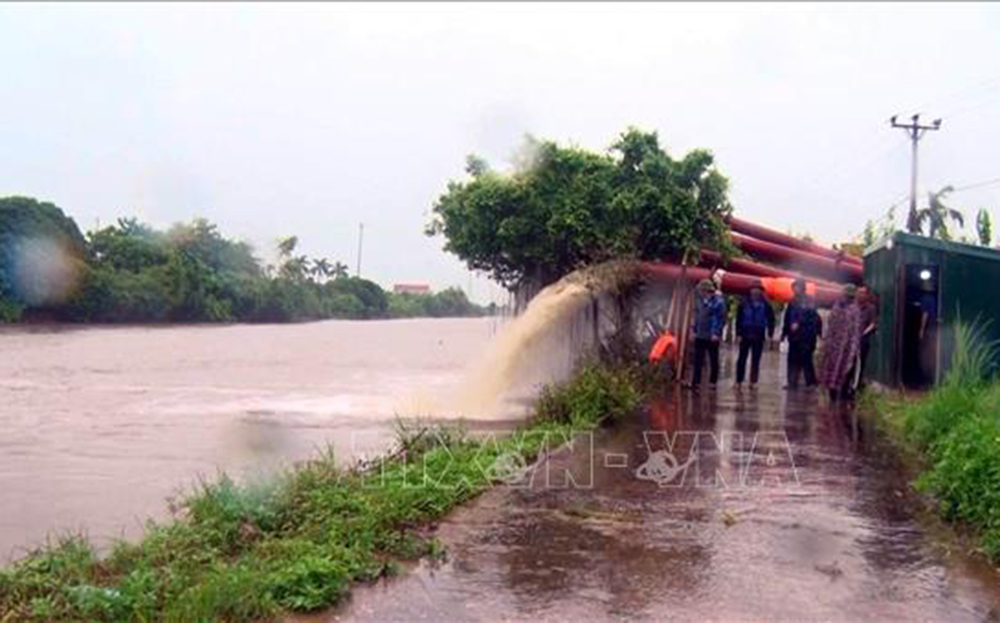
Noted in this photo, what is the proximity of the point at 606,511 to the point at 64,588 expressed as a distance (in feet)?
10.7

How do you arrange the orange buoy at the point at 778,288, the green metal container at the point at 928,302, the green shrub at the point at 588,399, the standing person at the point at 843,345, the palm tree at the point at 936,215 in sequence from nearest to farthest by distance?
the green shrub at the point at 588,399, the green metal container at the point at 928,302, the standing person at the point at 843,345, the orange buoy at the point at 778,288, the palm tree at the point at 936,215

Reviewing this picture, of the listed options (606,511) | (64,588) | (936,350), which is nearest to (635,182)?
(936,350)

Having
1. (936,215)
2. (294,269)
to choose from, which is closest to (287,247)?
(294,269)

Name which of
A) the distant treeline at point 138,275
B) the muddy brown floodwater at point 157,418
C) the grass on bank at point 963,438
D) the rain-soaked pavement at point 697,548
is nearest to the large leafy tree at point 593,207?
the muddy brown floodwater at point 157,418

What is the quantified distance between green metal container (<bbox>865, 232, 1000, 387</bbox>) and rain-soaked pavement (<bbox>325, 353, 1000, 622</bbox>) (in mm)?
3754

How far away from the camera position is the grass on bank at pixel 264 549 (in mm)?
4664

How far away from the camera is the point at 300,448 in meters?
11.3

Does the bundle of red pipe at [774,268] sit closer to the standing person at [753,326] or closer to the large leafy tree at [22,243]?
the standing person at [753,326]

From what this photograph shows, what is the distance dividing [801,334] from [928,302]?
185 cm

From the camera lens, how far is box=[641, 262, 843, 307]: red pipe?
587 inches

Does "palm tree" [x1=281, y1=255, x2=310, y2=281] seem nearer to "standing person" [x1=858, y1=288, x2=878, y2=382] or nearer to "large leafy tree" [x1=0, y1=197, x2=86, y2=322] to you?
"large leafy tree" [x1=0, y1=197, x2=86, y2=322]

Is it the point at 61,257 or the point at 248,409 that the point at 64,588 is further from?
the point at 61,257

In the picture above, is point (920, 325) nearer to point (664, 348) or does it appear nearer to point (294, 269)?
point (664, 348)

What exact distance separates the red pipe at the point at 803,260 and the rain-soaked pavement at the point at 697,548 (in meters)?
9.18
